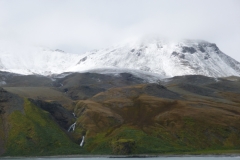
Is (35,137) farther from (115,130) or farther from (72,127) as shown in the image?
(115,130)

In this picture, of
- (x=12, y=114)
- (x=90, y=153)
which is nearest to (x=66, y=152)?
(x=90, y=153)

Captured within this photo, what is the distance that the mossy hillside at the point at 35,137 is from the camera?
153m

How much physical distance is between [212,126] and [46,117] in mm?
73087

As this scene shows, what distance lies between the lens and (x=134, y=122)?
181000 millimetres

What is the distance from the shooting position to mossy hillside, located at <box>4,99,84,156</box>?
153 metres

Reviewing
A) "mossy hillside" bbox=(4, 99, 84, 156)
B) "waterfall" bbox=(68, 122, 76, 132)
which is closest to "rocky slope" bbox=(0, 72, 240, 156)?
"mossy hillside" bbox=(4, 99, 84, 156)

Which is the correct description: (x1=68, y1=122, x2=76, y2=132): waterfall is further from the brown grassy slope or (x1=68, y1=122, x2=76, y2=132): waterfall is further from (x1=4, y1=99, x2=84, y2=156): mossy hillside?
(x1=4, y1=99, x2=84, y2=156): mossy hillside

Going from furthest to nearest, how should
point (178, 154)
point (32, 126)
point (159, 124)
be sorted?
point (159, 124)
point (32, 126)
point (178, 154)

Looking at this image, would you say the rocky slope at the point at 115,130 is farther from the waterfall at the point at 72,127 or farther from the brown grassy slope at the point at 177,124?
the waterfall at the point at 72,127

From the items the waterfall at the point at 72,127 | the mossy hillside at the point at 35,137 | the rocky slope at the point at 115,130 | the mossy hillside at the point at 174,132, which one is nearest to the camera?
the mossy hillside at the point at 35,137

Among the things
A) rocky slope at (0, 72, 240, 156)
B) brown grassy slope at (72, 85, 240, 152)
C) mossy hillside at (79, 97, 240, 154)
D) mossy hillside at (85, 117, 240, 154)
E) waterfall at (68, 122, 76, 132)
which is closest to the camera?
mossy hillside at (85, 117, 240, 154)

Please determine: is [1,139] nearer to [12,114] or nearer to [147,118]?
[12,114]

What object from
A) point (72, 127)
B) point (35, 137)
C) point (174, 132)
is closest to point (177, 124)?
point (174, 132)

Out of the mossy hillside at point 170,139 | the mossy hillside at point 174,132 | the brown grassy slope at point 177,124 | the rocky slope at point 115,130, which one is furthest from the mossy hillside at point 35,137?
the brown grassy slope at point 177,124
